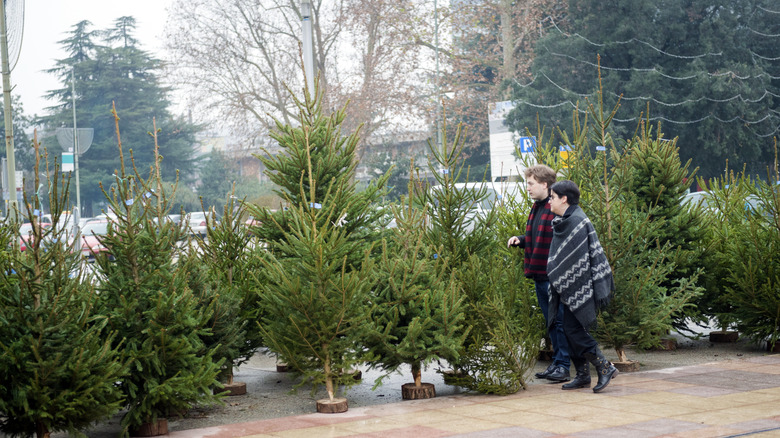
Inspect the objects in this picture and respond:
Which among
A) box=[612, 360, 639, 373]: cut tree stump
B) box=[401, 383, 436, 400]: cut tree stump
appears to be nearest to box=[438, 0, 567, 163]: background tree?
box=[612, 360, 639, 373]: cut tree stump

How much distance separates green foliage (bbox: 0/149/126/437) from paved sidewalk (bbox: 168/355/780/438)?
865mm

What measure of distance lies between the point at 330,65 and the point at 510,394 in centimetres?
3045

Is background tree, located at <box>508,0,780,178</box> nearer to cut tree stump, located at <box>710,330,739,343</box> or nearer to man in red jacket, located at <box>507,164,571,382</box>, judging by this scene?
cut tree stump, located at <box>710,330,739,343</box>

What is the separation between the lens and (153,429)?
6004 millimetres

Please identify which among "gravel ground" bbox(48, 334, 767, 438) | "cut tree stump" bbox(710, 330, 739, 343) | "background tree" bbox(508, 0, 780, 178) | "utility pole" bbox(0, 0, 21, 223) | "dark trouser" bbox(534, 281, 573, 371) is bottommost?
"gravel ground" bbox(48, 334, 767, 438)

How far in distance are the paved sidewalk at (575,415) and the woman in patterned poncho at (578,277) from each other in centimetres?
28

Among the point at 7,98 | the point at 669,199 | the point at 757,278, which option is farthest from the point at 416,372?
the point at 7,98

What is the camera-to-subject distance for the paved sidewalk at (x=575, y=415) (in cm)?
561

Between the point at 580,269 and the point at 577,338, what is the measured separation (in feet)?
1.84

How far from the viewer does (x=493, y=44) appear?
4031 cm

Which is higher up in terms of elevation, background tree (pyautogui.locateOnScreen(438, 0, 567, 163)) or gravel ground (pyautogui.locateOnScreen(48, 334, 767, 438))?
background tree (pyautogui.locateOnScreen(438, 0, 567, 163))

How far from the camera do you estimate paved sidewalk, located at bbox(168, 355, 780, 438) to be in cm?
561

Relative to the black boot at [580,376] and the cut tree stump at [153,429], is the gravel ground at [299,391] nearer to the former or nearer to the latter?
the cut tree stump at [153,429]

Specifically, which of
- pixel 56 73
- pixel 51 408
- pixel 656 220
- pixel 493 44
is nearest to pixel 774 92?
pixel 493 44
